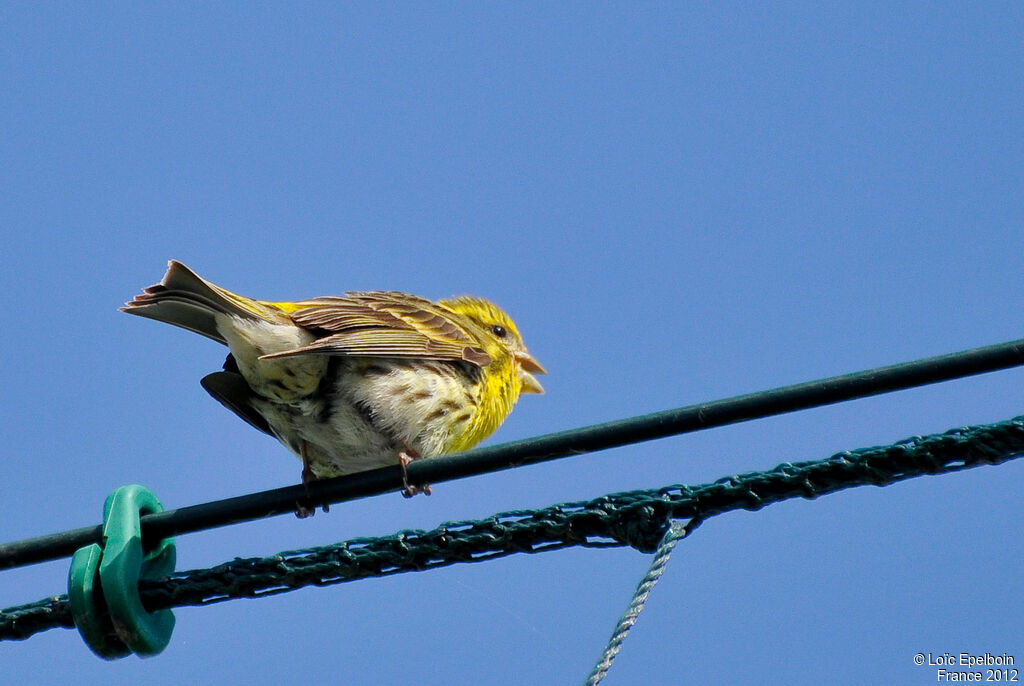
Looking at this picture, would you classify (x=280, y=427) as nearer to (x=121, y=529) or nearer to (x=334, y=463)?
(x=334, y=463)

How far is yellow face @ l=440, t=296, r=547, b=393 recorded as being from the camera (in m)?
7.35

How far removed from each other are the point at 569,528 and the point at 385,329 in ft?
8.74

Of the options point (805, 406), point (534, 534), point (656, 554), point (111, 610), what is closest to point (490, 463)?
point (534, 534)

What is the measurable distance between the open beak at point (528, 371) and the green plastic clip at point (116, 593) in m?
3.48

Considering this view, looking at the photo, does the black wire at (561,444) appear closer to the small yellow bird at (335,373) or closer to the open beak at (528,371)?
the small yellow bird at (335,373)

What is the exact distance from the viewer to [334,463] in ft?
19.9

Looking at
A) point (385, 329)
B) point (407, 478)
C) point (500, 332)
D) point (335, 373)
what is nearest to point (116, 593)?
point (407, 478)

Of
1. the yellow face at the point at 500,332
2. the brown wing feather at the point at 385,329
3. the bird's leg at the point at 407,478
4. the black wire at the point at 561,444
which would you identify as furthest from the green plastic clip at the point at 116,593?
the yellow face at the point at 500,332

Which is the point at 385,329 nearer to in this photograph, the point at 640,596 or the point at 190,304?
the point at 190,304

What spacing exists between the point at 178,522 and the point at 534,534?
1.24 metres

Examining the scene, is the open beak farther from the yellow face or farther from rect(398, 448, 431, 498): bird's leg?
rect(398, 448, 431, 498): bird's leg

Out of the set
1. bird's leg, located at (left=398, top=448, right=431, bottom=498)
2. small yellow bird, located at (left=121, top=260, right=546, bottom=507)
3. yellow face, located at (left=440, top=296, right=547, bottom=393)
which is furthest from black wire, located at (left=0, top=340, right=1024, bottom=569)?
yellow face, located at (left=440, top=296, right=547, bottom=393)

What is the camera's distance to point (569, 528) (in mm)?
3578

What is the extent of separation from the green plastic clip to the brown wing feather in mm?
1501
